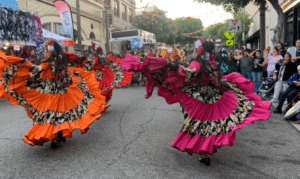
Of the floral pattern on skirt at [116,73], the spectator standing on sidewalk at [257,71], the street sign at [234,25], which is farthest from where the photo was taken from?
the street sign at [234,25]

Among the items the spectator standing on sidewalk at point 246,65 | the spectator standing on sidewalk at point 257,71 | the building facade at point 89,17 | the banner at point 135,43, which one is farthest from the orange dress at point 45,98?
the banner at point 135,43

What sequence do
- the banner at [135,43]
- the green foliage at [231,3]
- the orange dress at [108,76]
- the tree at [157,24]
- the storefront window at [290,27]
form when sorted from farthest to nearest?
1. the tree at [157,24]
2. the banner at [135,43]
3. the storefront window at [290,27]
4. the green foliage at [231,3]
5. the orange dress at [108,76]

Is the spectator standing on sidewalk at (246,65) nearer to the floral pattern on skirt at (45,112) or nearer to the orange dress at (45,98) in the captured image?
the orange dress at (45,98)

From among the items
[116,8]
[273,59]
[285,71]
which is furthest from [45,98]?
[116,8]

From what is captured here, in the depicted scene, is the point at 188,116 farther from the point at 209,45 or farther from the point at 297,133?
the point at 297,133

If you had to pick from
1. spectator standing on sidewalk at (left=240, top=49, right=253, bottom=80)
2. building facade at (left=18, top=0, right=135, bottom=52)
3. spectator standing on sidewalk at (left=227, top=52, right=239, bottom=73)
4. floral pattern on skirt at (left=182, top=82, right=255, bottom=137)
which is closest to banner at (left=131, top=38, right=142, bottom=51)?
building facade at (left=18, top=0, right=135, bottom=52)

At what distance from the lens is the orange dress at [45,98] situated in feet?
13.3

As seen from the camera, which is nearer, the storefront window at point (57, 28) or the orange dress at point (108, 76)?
the orange dress at point (108, 76)

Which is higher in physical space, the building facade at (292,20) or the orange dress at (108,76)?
the building facade at (292,20)

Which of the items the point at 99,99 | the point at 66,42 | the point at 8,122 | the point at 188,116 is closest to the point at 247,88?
the point at 188,116

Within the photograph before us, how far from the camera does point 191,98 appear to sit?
12.3ft

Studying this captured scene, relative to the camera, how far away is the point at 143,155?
156 inches

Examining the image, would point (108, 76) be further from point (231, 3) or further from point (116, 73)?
point (231, 3)

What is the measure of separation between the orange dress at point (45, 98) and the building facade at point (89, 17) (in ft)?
42.6
